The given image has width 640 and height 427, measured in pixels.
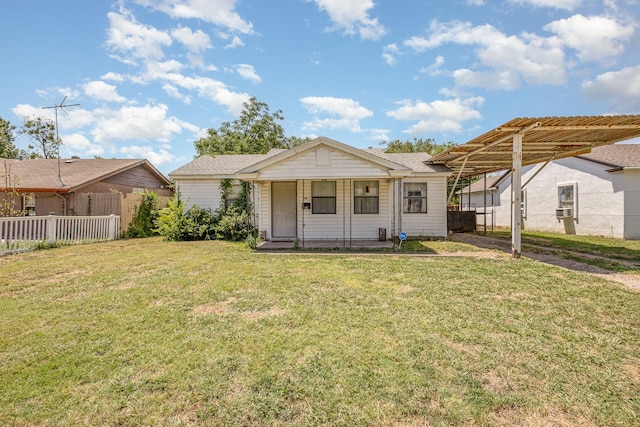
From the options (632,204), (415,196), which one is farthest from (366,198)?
(632,204)

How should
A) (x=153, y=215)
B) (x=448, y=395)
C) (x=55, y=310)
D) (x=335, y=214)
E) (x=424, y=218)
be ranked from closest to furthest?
(x=448, y=395) → (x=55, y=310) → (x=335, y=214) → (x=424, y=218) → (x=153, y=215)

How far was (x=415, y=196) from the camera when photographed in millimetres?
12617

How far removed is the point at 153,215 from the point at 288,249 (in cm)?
888

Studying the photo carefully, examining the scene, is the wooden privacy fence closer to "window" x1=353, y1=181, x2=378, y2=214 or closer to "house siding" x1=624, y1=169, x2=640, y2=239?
"window" x1=353, y1=181, x2=378, y2=214

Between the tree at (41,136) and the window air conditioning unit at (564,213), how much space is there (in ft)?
145

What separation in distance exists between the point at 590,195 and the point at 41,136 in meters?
47.6

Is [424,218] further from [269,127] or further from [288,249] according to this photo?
[269,127]

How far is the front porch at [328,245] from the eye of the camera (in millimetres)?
9844

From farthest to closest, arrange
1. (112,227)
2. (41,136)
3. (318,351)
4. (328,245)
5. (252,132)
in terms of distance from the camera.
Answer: (41,136) < (252,132) < (112,227) < (328,245) < (318,351)

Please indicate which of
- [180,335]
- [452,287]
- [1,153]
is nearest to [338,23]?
[452,287]

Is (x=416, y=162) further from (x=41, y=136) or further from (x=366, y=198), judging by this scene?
(x=41, y=136)

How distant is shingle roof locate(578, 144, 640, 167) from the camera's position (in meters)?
12.3

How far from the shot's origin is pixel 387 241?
11227mm

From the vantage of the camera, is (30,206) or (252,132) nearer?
(30,206)
